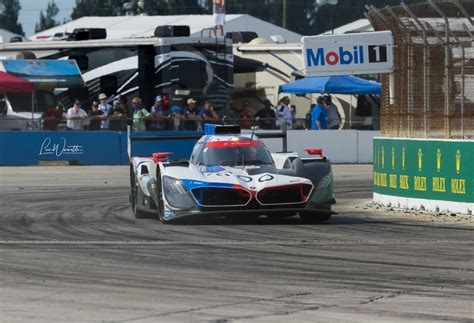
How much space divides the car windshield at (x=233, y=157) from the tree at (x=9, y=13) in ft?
294

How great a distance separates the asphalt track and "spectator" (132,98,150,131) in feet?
43.8

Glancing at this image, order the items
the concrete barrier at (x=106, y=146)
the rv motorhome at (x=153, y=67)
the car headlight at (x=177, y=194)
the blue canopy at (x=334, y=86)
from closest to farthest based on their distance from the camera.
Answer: the car headlight at (x=177, y=194)
the concrete barrier at (x=106, y=146)
the rv motorhome at (x=153, y=67)
the blue canopy at (x=334, y=86)

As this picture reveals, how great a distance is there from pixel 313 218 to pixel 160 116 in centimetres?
1618

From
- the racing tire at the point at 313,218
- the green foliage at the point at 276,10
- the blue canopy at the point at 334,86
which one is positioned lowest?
the racing tire at the point at 313,218

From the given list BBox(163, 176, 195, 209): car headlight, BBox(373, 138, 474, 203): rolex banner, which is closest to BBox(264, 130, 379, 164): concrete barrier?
BBox(373, 138, 474, 203): rolex banner

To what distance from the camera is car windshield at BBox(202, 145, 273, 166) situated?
1748cm

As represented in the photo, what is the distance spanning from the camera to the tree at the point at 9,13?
109 meters

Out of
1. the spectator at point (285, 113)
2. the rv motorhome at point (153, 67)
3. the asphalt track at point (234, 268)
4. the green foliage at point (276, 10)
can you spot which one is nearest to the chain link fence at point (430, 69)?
the asphalt track at point (234, 268)

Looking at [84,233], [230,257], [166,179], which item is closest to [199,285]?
[230,257]

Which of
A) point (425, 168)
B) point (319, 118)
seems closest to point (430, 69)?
point (425, 168)

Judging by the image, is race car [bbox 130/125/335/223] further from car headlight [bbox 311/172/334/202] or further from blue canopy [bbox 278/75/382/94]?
blue canopy [bbox 278/75/382/94]

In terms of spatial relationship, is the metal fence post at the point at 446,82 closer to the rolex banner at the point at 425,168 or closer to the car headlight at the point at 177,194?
the rolex banner at the point at 425,168

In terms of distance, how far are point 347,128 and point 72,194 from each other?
12.3 metres

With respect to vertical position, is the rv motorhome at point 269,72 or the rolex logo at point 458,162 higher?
the rv motorhome at point 269,72
